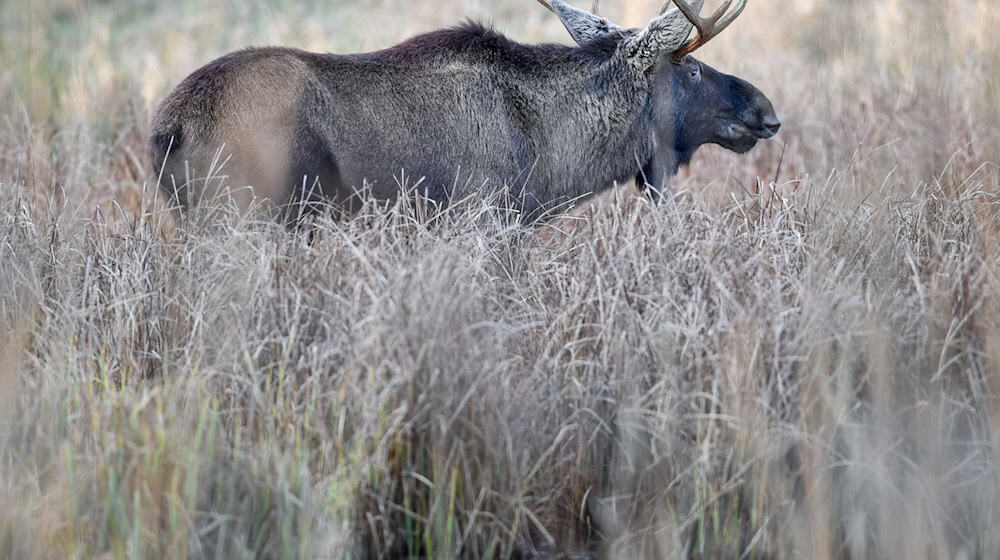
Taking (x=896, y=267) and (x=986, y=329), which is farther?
(x=896, y=267)

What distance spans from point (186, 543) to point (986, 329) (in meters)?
2.87

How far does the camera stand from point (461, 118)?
5824 mm

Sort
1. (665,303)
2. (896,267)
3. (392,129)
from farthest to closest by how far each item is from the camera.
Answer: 1. (392,129)
2. (896,267)
3. (665,303)

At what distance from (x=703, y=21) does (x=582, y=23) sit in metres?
0.92

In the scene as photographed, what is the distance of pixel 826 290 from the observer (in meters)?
4.66

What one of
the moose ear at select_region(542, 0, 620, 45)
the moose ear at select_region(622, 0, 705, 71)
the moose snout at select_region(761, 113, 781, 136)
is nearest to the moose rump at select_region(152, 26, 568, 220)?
the moose ear at select_region(622, 0, 705, 71)

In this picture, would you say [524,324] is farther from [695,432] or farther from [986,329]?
[986,329]

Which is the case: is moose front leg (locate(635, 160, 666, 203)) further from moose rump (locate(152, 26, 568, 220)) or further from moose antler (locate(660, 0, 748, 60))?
moose rump (locate(152, 26, 568, 220))

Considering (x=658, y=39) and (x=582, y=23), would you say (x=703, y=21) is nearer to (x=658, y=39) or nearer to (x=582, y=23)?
(x=658, y=39)

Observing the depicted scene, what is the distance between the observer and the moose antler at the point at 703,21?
5.94m

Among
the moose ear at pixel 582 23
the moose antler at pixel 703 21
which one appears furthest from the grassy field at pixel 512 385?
the moose ear at pixel 582 23

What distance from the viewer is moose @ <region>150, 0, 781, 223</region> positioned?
527 cm

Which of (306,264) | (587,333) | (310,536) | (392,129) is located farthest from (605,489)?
(392,129)

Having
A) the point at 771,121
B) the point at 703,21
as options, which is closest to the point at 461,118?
the point at 703,21
